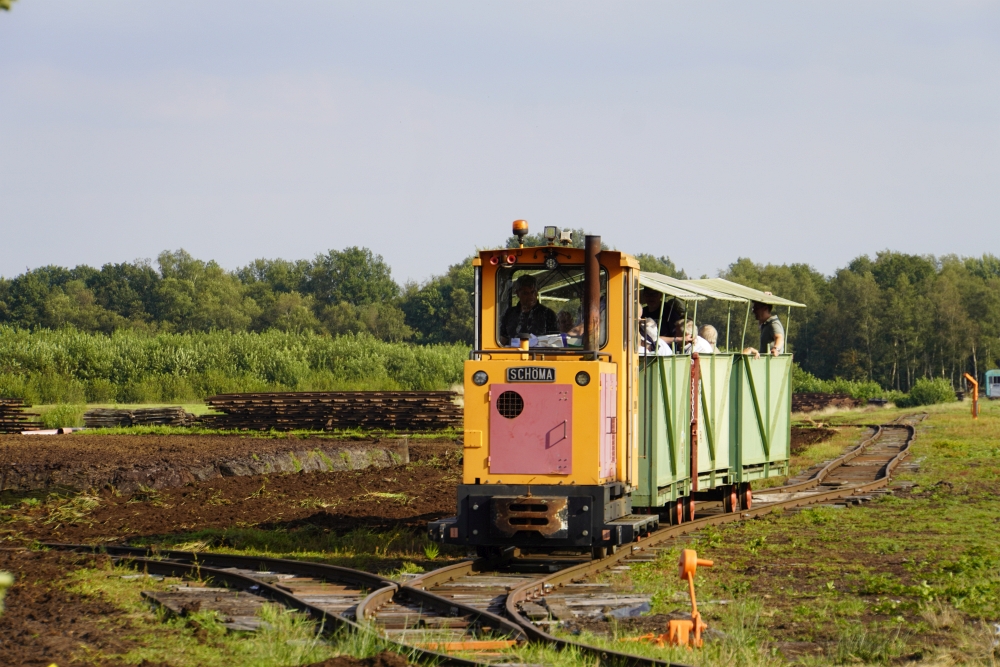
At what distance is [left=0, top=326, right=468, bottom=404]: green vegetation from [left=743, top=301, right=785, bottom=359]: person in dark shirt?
33.4 meters

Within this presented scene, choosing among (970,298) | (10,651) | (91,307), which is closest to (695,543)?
(10,651)

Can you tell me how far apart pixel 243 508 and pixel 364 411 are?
819 inches

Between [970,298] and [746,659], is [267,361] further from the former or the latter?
[970,298]

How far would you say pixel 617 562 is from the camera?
465 inches

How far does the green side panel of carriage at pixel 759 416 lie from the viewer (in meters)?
15.4

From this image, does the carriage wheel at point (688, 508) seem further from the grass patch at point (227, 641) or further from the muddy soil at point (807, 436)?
the muddy soil at point (807, 436)

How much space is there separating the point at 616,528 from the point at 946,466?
14280 mm

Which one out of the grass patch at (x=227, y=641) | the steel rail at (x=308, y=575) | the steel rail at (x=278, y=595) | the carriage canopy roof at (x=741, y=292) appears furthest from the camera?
the carriage canopy roof at (x=741, y=292)

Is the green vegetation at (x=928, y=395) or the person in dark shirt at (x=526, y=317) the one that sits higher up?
the person in dark shirt at (x=526, y=317)

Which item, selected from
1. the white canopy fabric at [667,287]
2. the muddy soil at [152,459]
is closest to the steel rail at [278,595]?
the white canopy fabric at [667,287]

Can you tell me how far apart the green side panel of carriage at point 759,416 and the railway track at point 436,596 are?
2031mm

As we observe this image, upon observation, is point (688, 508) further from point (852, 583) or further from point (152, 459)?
point (152, 459)

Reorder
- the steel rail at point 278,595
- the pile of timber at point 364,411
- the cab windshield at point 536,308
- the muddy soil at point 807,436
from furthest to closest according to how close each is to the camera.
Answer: the pile of timber at point 364,411, the muddy soil at point 807,436, the cab windshield at point 536,308, the steel rail at point 278,595

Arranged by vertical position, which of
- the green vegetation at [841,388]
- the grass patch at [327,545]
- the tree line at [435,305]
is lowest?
the grass patch at [327,545]
